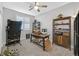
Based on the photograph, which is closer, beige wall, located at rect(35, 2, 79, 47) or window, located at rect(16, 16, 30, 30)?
beige wall, located at rect(35, 2, 79, 47)

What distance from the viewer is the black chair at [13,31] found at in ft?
6.58

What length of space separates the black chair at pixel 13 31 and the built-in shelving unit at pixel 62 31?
0.71 m

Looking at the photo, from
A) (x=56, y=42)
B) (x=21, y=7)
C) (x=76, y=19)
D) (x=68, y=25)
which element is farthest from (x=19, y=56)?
(x=76, y=19)

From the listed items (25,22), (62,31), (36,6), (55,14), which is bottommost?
(62,31)

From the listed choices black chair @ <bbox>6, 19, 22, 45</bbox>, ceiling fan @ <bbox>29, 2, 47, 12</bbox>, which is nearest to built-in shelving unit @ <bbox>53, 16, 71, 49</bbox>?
ceiling fan @ <bbox>29, 2, 47, 12</bbox>

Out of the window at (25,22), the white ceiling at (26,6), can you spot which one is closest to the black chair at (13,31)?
the window at (25,22)

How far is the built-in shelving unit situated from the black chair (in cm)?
71

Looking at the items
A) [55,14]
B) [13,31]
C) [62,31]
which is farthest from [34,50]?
[55,14]

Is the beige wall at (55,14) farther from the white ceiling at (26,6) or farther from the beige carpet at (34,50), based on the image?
the beige carpet at (34,50)

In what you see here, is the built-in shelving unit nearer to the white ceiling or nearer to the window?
the white ceiling

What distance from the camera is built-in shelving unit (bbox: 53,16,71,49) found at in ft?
6.48

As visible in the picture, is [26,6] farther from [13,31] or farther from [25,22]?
[13,31]

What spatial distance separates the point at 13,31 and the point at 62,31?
3.14ft

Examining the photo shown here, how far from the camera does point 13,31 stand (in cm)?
203
